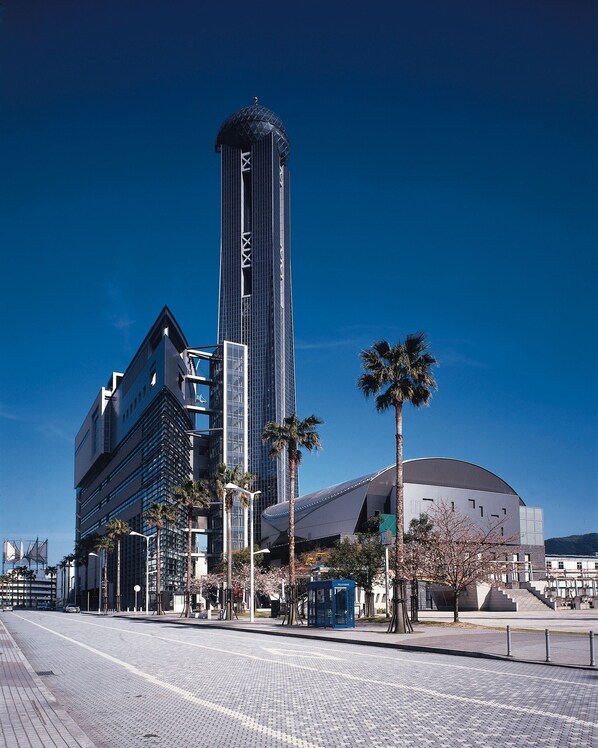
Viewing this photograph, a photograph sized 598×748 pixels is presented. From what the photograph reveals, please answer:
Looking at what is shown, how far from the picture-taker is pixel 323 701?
1460 cm

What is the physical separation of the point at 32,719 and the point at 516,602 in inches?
2916

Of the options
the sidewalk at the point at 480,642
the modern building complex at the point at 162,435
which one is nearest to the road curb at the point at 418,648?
the sidewalk at the point at 480,642

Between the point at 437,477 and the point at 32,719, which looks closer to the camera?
the point at 32,719

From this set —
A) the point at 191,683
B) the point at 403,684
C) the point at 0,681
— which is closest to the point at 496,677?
the point at 403,684

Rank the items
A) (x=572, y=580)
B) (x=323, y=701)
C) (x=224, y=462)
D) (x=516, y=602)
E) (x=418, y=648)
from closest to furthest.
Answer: (x=323, y=701) < (x=418, y=648) < (x=516, y=602) < (x=572, y=580) < (x=224, y=462)

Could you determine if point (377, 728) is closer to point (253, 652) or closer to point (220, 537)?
point (253, 652)

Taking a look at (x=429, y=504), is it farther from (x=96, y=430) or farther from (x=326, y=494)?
(x=96, y=430)

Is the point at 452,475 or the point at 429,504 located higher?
the point at 452,475

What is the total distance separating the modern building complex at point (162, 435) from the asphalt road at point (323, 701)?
100716mm

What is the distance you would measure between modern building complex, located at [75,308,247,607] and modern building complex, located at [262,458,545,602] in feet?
76.6

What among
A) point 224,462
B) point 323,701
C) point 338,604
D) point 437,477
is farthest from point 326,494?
point 323,701

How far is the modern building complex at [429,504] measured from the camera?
106938mm

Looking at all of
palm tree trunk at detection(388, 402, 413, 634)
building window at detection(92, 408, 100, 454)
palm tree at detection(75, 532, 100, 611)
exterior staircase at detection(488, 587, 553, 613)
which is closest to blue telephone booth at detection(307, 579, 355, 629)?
palm tree trunk at detection(388, 402, 413, 634)

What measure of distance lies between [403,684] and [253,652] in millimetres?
11475
